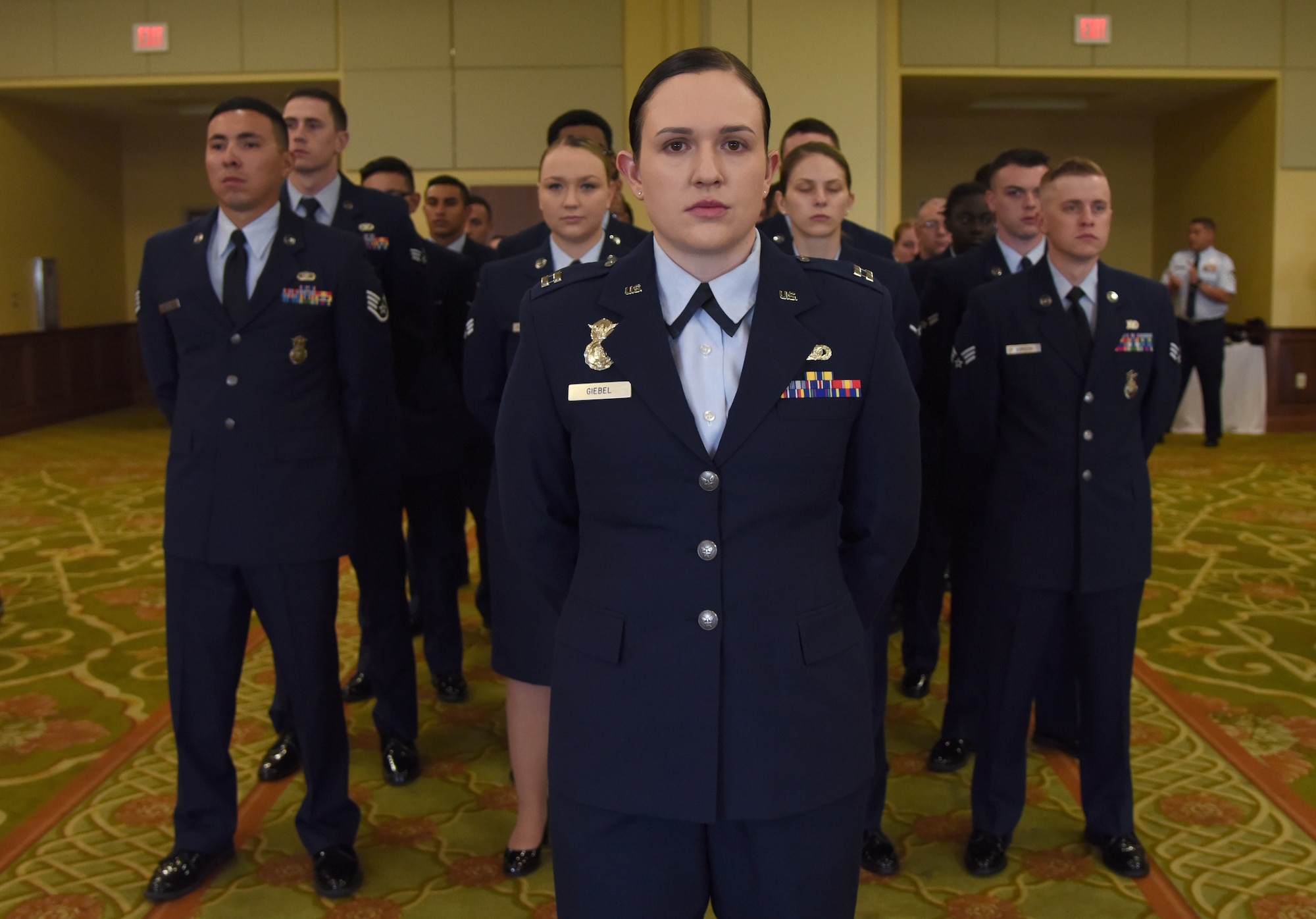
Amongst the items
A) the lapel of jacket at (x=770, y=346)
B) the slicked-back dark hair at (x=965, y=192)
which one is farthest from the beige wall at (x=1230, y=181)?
the lapel of jacket at (x=770, y=346)

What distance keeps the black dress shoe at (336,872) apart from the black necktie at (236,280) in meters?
1.30

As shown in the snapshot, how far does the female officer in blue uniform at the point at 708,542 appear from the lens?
1533 millimetres

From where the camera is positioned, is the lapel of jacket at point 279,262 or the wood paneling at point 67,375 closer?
the lapel of jacket at point 279,262

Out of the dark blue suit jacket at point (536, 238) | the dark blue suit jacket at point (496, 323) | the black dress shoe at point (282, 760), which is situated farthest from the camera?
the black dress shoe at point (282, 760)

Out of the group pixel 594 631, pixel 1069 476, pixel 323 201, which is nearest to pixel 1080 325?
pixel 1069 476

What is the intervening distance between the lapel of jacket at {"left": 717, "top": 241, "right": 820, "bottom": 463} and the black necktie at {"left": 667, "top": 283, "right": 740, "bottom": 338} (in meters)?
0.03

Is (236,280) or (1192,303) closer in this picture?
(236,280)

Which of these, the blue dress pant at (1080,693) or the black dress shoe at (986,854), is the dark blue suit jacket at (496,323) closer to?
the blue dress pant at (1080,693)

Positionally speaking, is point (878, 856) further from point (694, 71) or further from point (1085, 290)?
point (694, 71)

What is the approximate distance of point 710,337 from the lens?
5.28 feet

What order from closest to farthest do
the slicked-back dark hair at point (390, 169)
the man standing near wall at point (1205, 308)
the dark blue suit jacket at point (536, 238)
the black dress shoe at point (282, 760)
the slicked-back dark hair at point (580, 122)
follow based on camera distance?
the dark blue suit jacket at point (536, 238), the black dress shoe at point (282, 760), the slicked-back dark hair at point (580, 122), the slicked-back dark hair at point (390, 169), the man standing near wall at point (1205, 308)

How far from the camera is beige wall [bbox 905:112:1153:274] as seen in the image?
1395cm

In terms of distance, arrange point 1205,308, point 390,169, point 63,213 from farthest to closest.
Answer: point 63,213 → point 1205,308 → point 390,169

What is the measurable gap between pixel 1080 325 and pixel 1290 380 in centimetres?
1019
